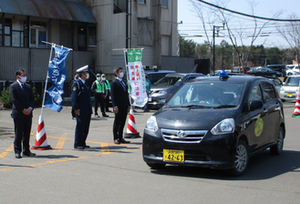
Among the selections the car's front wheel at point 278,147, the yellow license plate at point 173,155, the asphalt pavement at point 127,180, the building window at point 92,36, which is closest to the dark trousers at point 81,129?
the asphalt pavement at point 127,180

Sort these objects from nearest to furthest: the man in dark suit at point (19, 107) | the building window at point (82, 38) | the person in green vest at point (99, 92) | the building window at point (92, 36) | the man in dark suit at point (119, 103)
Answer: the man in dark suit at point (19, 107) → the man in dark suit at point (119, 103) → the person in green vest at point (99, 92) → the building window at point (82, 38) → the building window at point (92, 36)

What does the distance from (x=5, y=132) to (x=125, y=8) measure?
1869 cm

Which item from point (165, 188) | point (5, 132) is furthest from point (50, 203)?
point (5, 132)

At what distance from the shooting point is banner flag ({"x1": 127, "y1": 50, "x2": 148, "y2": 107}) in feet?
39.5

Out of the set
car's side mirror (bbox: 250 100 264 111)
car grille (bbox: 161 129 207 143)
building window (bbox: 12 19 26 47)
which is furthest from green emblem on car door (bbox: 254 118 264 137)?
building window (bbox: 12 19 26 47)

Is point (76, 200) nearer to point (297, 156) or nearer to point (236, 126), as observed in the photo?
point (236, 126)

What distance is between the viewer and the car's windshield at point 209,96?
711cm

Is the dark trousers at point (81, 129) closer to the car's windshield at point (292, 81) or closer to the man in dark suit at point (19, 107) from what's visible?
the man in dark suit at point (19, 107)

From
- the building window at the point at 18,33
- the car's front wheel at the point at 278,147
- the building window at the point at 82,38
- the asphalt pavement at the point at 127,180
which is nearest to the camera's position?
the asphalt pavement at the point at 127,180

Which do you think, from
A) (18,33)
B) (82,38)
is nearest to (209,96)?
(18,33)

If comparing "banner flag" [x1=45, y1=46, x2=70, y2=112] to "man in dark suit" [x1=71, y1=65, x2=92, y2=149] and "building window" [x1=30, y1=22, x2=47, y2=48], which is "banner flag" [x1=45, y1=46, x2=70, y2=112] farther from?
"building window" [x1=30, y1=22, x2=47, y2=48]

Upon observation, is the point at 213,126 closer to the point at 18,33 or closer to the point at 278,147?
the point at 278,147

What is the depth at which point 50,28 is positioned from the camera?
87.5ft

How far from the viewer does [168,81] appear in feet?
64.7
